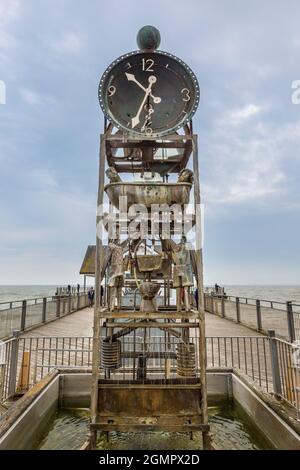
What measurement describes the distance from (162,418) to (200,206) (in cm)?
355

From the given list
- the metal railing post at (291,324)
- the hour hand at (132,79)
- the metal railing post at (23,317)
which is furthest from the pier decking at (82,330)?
the hour hand at (132,79)

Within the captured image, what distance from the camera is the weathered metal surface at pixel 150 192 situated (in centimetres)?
461

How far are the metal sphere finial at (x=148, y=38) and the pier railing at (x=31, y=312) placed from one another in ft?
32.5

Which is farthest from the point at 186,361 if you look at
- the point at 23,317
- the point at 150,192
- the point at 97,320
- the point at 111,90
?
the point at 23,317

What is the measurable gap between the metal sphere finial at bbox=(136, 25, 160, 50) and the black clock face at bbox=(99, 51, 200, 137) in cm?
63

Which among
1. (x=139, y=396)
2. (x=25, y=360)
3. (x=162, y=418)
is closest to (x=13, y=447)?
(x=139, y=396)

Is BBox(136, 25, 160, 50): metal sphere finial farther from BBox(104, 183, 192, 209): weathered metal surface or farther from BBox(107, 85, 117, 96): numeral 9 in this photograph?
BBox(104, 183, 192, 209): weathered metal surface

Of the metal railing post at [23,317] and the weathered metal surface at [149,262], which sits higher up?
the weathered metal surface at [149,262]

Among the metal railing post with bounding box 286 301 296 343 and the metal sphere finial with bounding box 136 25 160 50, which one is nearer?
the metal sphere finial with bounding box 136 25 160 50

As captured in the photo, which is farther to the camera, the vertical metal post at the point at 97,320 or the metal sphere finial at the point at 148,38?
the metal sphere finial at the point at 148,38

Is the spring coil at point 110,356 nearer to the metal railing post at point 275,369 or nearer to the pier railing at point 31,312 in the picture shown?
the metal railing post at point 275,369

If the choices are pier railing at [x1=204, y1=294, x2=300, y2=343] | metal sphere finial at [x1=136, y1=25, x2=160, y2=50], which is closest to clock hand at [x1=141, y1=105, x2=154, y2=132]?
metal sphere finial at [x1=136, y1=25, x2=160, y2=50]

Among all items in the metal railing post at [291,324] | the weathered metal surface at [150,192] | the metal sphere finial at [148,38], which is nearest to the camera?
the weathered metal surface at [150,192]

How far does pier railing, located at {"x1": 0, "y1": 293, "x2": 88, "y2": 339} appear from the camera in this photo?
10.6 m
